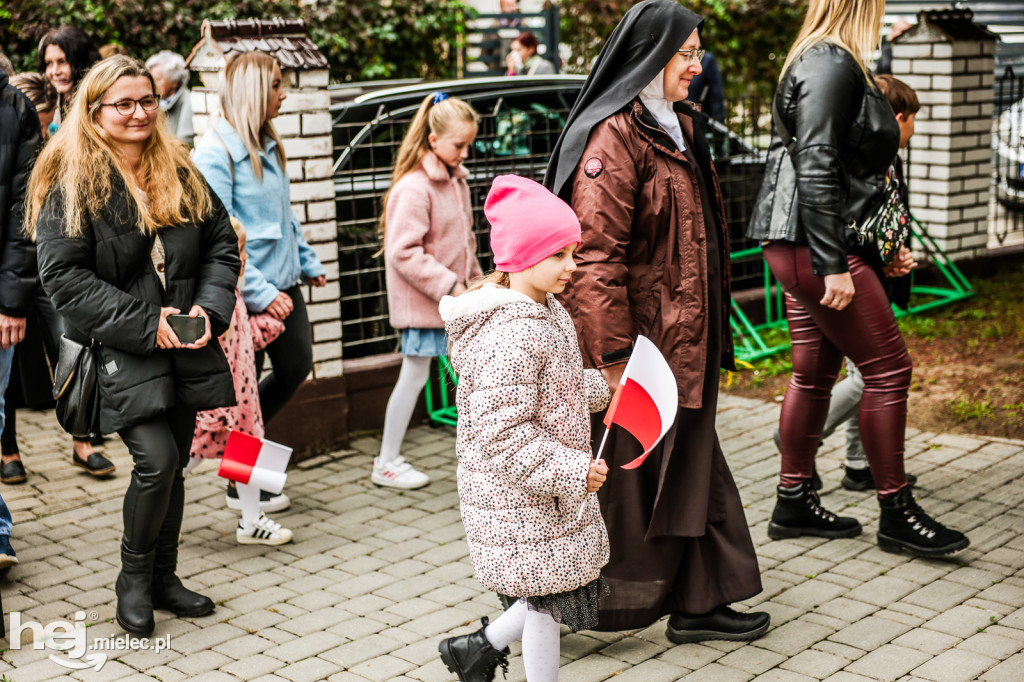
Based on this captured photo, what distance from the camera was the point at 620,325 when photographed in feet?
12.3

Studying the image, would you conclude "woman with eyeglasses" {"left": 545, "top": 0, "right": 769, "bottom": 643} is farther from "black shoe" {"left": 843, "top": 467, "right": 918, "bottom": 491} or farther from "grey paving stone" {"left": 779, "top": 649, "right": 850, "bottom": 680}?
"black shoe" {"left": 843, "top": 467, "right": 918, "bottom": 491}

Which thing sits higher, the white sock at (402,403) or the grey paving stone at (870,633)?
the white sock at (402,403)

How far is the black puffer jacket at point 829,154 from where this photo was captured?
4.45 metres

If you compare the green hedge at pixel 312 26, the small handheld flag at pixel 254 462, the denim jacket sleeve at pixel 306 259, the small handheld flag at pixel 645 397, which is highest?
the green hedge at pixel 312 26

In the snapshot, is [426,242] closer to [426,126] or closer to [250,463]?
[426,126]

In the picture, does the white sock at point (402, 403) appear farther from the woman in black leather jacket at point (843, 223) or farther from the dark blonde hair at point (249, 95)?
the woman in black leather jacket at point (843, 223)

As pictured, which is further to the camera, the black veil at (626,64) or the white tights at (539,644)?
the black veil at (626,64)

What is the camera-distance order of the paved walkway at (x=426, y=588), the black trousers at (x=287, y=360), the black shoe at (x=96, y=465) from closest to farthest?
the paved walkway at (x=426, y=588) → the black trousers at (x=287, y=360) → the black shoe at (x=96, y=465)

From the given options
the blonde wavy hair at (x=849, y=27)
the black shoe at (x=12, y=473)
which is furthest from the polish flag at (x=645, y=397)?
the black shoe at (x=12, y=473)

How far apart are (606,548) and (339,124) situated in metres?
4.35

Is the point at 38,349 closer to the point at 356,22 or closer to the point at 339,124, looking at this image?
the point at 339,124

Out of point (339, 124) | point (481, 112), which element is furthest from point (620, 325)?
point (481, 112)

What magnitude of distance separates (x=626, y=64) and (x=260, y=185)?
2.04 metres

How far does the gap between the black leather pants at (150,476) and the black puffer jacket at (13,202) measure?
90 cm
